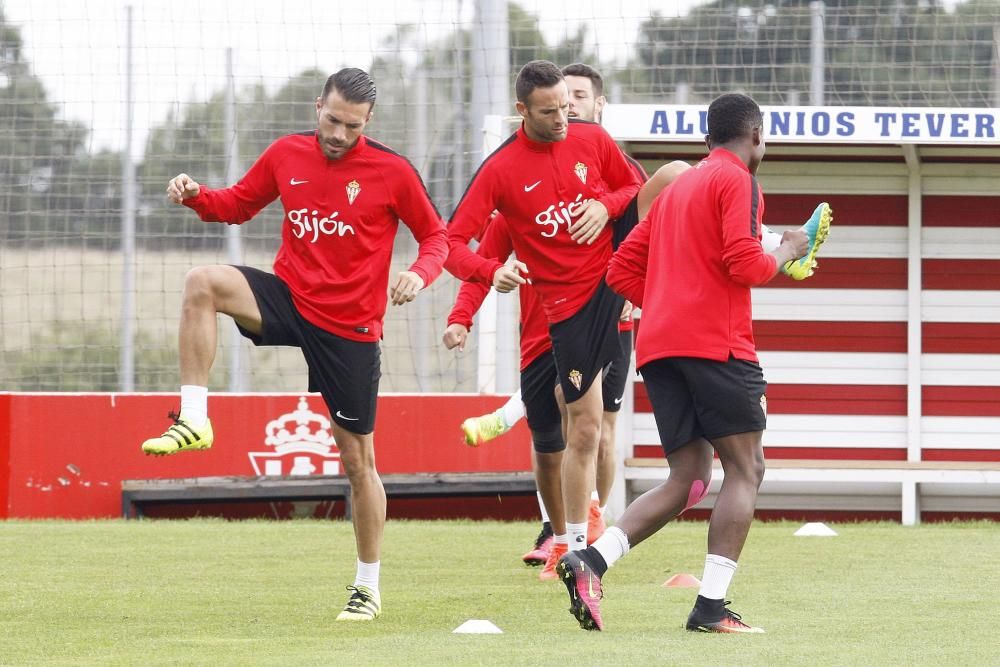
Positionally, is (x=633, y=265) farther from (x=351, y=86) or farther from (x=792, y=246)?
(x=351, y=86)

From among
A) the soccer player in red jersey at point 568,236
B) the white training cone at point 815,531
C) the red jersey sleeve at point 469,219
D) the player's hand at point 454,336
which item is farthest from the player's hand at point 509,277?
the white training cone at point 815,531

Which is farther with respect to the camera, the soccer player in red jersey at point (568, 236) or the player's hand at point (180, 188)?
the soccer player in red jersey at point (568, 236)

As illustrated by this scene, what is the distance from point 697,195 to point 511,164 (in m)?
1.54

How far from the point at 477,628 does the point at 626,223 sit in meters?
2.21

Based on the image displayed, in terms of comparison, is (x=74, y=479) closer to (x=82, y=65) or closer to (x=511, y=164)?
(x=82, y=65)

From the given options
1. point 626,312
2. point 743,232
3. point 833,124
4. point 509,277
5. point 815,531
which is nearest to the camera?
point 743,232

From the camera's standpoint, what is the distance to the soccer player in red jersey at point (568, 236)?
23.2 ft

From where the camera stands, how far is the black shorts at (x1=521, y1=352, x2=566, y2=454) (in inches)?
314

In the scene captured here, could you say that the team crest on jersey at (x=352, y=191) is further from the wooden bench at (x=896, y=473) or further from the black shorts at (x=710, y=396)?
the wooden bench at (x=896, y=473)

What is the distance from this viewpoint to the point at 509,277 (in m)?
6.62

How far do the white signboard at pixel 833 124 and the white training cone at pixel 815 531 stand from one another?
2324mm

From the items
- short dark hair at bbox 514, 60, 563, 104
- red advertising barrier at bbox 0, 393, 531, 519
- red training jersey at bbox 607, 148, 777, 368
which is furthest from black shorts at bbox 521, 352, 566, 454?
red advertising barrier at bbox 0, 393, 531, 519

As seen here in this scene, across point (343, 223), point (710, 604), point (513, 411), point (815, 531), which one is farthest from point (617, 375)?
point (710, 604)

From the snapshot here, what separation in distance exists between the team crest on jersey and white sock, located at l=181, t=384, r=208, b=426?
35.9 inches
